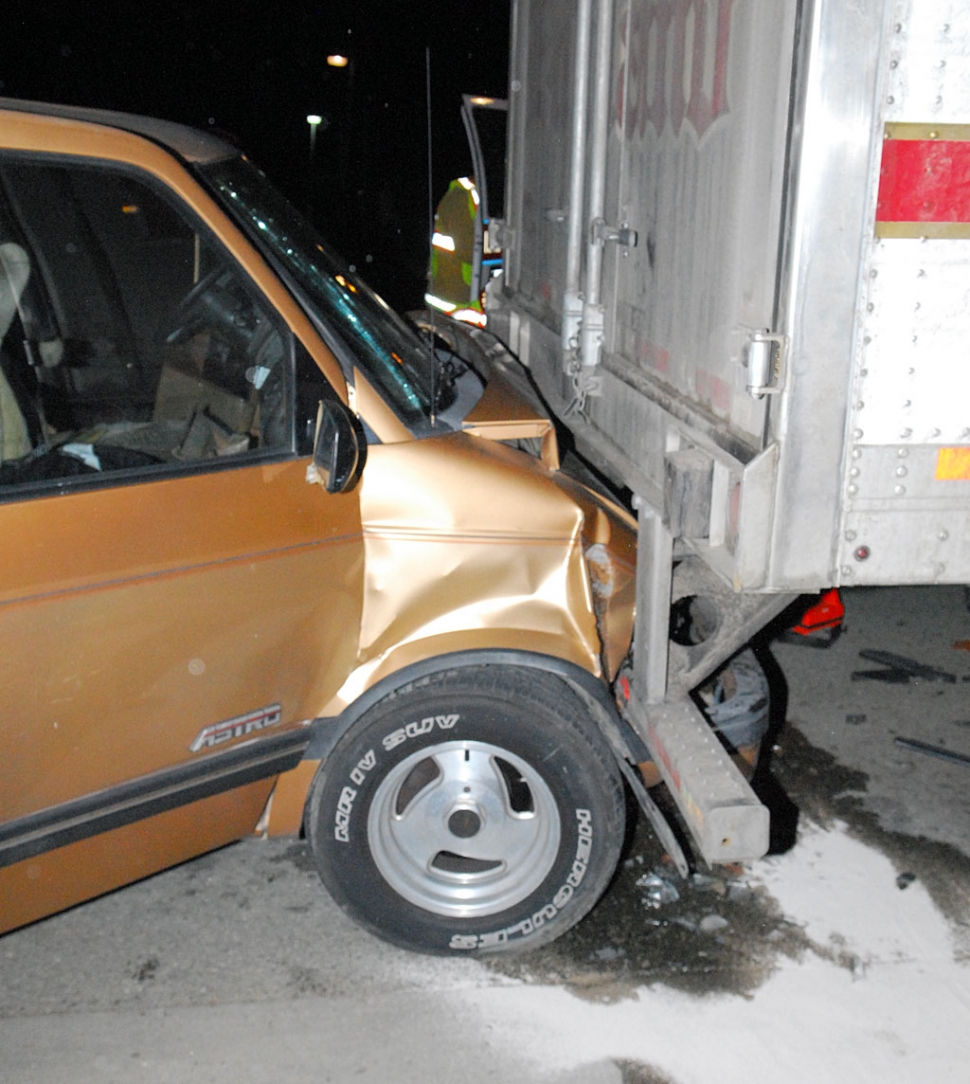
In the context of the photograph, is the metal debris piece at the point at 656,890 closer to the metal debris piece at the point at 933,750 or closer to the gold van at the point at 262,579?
the gold van at the point at 262,579

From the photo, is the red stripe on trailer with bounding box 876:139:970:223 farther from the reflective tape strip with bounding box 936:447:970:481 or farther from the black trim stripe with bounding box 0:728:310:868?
the black trim stripe with bounding box 0:728:310:868

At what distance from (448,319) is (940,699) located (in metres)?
2.79

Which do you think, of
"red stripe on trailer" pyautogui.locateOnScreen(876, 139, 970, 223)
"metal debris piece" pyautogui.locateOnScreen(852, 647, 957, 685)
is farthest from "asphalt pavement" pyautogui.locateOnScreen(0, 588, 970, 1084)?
"red stripe on trailer" pyautogui.locateOnScreen(876, 139, 970, 223)

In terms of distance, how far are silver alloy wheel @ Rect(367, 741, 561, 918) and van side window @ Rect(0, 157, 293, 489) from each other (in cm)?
102

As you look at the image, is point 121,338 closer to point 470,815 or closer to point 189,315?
point 189,315

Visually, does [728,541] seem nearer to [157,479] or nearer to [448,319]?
[157,479]

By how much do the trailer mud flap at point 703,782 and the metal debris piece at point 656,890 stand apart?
0.66 meters

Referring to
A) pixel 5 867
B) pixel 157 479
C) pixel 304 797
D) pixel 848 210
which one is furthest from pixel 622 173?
pixel 5 867

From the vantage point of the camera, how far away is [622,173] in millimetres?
3723

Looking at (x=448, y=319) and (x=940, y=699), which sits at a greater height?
(x=448, y=319)

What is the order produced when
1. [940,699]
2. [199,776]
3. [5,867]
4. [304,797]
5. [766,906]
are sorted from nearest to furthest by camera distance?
[5,867], [199,776], [304,797], [766,906], [940,699]

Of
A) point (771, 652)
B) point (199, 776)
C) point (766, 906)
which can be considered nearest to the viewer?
point (199, 776)

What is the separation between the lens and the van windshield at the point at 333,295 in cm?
298

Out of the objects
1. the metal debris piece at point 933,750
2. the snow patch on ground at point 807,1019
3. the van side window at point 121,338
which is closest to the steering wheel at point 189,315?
the van side window at point 121,338
